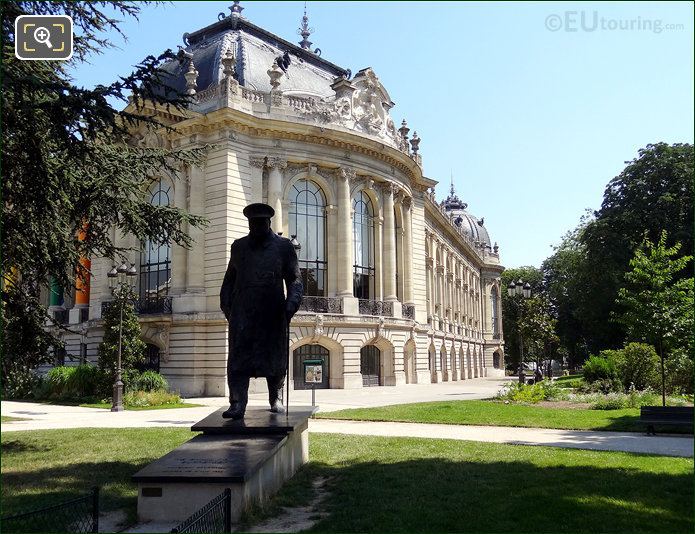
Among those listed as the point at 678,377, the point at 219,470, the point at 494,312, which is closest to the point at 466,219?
the point at 494,312

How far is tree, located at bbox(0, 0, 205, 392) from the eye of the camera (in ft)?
34.4

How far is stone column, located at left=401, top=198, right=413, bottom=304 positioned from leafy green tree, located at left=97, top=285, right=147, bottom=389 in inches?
734

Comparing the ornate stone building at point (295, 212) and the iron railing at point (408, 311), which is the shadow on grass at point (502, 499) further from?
the iron railing at point (408, 311)

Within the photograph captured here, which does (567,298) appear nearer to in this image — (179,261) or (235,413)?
(179,261)

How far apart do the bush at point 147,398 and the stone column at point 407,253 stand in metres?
19.1

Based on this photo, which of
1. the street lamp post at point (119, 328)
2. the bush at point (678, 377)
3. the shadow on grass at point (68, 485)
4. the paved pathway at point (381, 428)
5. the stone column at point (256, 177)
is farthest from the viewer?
the stone column at point (256, 177)

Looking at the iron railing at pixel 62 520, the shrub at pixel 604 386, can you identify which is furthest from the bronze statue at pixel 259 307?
the shrub at pixel 604 386

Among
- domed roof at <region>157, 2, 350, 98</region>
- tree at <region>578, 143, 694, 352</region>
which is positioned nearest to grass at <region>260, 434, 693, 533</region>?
domed roof at <region>157, 2, 350, 98</region>

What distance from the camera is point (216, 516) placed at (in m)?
6.28

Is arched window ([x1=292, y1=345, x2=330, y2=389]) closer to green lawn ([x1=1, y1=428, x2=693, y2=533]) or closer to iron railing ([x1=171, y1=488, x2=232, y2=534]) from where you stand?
green lawn ([x1=1, y1=428, x2=693, y2=533])

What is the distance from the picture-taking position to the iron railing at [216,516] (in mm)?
5738

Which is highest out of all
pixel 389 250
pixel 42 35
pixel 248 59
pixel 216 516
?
pixel 248 59

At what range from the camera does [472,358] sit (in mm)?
69438

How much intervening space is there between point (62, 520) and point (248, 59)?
110 feet
